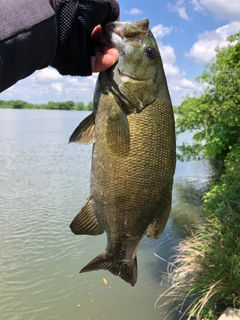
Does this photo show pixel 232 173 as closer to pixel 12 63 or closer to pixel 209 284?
pixel 209 284

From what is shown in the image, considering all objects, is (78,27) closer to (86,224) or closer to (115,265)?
(86,224)

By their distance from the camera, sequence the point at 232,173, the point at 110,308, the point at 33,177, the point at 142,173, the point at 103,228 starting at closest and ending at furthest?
the point at 142,173
the point at 103,228
the point at 110,308
the point at 232,173
the point at 33,177

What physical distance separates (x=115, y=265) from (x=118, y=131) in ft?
3.21

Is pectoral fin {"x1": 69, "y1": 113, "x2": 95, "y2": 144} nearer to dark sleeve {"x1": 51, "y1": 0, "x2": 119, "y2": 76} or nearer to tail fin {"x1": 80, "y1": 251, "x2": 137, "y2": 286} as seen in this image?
dark sleeve {"x1": 51, "y1": 0, "x2": 119, "y2": 76}

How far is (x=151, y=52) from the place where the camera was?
86.6 inches

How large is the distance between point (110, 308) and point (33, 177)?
35.2 feet

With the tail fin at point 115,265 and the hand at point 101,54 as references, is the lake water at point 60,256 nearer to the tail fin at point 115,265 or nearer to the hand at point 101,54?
the tail fin at point 115,265

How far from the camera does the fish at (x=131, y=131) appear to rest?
216 centimetres

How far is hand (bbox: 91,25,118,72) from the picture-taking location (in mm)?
2148

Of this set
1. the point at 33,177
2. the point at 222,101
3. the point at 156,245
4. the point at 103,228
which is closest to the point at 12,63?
the point at 103,228

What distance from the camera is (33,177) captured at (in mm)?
17406

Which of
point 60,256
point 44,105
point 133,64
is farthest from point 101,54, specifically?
point 44,105

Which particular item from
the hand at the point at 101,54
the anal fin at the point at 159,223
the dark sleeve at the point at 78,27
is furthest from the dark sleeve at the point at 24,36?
the anal fin at the point at 159,223

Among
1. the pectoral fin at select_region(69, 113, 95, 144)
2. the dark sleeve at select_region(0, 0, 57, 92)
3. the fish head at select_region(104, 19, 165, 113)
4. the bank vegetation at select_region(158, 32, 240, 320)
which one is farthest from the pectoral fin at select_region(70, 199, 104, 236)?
the bank vegetation at select_region(158, 32, 240, 320)
